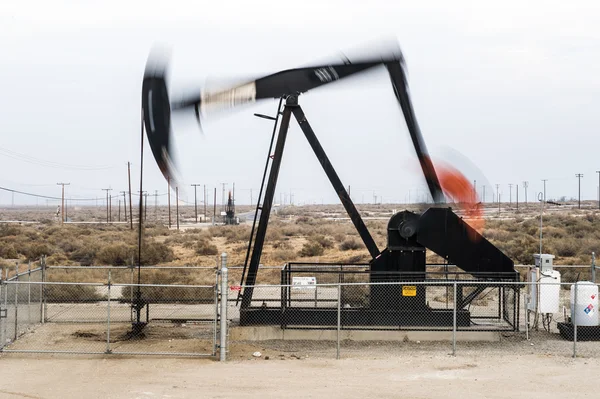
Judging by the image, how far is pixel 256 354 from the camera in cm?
1266

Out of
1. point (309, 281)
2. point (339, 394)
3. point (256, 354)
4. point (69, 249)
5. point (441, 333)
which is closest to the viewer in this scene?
point (339, 394)

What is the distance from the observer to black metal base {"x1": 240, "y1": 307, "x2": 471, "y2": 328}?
1399 centimetres

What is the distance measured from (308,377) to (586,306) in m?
6.34

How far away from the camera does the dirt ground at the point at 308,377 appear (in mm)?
10172

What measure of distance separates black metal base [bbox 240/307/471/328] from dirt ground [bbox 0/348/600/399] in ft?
3.66

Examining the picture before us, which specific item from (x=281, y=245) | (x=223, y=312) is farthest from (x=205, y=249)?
(x=223, y=312)

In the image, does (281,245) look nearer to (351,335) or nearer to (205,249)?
(205,249)

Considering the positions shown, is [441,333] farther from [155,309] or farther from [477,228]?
[155,309]

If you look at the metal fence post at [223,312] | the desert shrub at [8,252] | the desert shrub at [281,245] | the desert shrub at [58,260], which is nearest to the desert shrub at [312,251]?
the desert shrub at [281,245]

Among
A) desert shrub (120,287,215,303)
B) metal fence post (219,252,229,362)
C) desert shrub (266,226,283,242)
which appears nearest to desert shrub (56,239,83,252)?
desert shrub (266,226,283,242)

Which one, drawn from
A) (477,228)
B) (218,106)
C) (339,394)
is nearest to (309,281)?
(477,228)

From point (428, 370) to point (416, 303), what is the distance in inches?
99.6

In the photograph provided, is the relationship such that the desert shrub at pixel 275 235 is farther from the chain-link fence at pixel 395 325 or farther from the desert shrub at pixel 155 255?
the chain-link fence at pixel 395 325

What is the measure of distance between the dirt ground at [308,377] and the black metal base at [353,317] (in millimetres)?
1115
